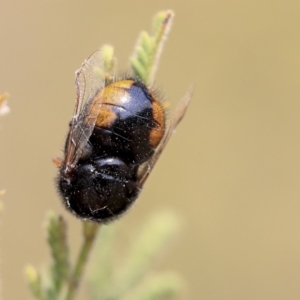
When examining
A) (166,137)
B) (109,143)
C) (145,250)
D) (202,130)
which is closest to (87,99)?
(109,143)

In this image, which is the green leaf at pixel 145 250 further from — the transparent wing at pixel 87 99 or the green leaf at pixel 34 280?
the transparent wing at pixel 87 99

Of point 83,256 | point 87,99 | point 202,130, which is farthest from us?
point 202,130

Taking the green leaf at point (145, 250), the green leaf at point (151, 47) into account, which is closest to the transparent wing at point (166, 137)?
the green leaf at point (151, 47)

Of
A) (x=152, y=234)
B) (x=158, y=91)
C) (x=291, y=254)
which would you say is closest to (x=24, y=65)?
(x=291, y=254)

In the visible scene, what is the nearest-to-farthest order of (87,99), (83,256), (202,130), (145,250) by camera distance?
(87,99) < (83,256) < (145,250) < (202,130)

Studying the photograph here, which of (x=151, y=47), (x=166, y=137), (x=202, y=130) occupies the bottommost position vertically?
(x=166, y=137)

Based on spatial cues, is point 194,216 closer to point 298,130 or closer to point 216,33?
point 298,130

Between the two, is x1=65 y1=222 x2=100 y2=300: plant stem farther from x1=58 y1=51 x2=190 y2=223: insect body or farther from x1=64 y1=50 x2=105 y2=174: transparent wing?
x1=64 y1=50 x2=105 y2=174: transparent wing

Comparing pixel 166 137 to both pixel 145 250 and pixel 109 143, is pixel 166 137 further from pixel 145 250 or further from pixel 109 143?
pixel 145 250
